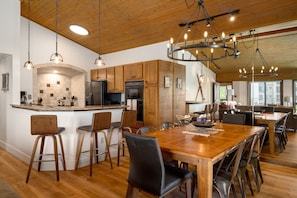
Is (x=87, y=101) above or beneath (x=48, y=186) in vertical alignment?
above

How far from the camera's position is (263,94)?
3.86 meters

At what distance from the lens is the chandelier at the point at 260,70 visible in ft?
12.5

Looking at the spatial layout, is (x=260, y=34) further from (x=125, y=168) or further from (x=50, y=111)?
(x=50, y=111)

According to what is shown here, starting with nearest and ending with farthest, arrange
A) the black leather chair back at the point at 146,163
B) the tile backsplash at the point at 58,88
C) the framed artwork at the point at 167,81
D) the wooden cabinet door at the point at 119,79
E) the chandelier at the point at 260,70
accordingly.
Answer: the black leather chair back at the point at 146,163, the chandelier at the point at 260,70, the framed artwork at the point at 167,81, the wooden cabinet door at the point at 119,79, the tile backsplash at the point at 58,88

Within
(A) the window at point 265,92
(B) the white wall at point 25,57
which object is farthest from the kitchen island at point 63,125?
(A) the window at point 265,92

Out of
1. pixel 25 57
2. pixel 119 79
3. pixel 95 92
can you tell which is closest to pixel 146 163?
pixel 119 79

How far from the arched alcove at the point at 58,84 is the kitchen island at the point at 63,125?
6.00 feet

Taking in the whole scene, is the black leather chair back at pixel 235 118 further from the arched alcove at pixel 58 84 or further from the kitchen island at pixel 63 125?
the arched alcove at pixel 58 84

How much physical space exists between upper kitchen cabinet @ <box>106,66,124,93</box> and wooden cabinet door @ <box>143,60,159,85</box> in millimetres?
964

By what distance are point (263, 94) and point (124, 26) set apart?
3.52 m

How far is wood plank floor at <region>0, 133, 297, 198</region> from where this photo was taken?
2.49m

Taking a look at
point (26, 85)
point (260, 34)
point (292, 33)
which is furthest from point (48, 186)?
point (292, 33)

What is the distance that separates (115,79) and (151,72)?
1501mm

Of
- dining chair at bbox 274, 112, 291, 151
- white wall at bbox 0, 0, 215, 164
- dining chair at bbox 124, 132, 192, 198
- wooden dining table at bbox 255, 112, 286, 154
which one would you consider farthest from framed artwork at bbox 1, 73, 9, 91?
dining chair at bbox 274, 112, 291, 151
